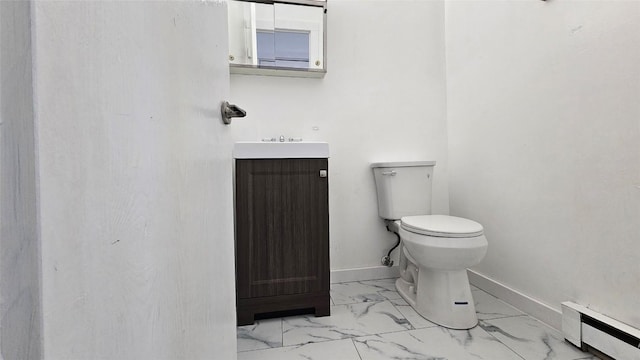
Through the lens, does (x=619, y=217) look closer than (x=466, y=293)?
Yes

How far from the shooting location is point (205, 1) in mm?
556

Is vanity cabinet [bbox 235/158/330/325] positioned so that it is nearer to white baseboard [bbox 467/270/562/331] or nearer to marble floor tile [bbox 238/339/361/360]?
marble floor tile [bbox 238/339/361/360]

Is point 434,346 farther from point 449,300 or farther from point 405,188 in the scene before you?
point 405,188

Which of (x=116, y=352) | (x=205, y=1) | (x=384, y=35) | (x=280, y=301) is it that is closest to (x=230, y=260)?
(x=116, y=352)

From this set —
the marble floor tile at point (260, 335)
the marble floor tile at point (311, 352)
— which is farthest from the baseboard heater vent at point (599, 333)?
the marble floor tile at point (260, 335)

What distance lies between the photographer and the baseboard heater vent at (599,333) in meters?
0.95

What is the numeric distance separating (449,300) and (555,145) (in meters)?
0.82

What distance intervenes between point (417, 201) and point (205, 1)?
60.2 inches

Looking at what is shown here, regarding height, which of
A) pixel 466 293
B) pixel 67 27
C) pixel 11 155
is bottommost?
pixel 466 293

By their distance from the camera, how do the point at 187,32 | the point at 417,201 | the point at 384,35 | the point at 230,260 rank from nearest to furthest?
Result: the point at 187,32 → the point at 230,260 → the point at 417,201 → the point at 384,35

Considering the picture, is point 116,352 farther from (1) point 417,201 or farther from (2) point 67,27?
(1) point 417,201

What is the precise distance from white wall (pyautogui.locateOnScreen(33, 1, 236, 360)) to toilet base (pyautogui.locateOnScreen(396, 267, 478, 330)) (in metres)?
1.11

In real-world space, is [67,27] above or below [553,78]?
below

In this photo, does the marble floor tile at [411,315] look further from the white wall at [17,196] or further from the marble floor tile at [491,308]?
the white wall at [17,196]
